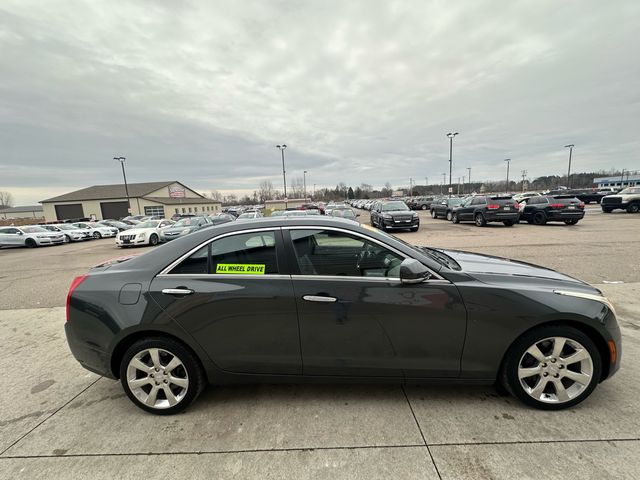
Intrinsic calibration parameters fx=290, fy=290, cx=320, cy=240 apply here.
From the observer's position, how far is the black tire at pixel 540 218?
15.4 m

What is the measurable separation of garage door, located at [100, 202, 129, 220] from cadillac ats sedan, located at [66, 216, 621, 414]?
63.5 m

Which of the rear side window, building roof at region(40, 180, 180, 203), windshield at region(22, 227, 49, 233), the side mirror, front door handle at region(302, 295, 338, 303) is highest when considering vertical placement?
building roof at region(40, 180, 180, 203)

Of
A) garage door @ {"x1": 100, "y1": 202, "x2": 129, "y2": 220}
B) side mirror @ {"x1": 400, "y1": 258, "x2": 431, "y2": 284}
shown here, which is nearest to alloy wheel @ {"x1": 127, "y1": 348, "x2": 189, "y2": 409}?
side mirror @ {"x1": 400, "y1": 258, "x2": 431, "y2": 284}

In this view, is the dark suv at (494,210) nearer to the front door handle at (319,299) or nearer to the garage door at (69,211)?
the front door handle at (319,299)

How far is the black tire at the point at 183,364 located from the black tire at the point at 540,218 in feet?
60.5

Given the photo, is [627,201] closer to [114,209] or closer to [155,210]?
[155,210]

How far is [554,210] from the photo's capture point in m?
15.0

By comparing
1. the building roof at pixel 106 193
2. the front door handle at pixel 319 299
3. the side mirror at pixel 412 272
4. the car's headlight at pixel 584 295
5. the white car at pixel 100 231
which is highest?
the building roof at pixel 106 193

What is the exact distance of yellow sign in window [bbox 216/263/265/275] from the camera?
2.45 meters

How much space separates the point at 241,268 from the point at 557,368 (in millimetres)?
2699

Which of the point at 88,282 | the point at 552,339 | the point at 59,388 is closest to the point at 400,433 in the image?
the point at 552,339

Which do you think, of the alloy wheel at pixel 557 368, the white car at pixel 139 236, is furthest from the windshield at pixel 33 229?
the alloy wheel at pixel 557 368

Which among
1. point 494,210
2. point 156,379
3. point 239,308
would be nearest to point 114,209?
point 494,210

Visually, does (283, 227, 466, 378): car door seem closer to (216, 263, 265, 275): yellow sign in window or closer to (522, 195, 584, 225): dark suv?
(216, 263, 265, 275): yellow sign in window
